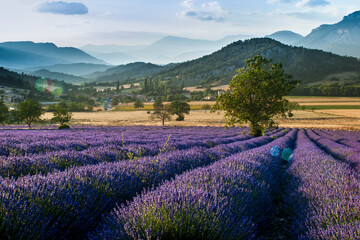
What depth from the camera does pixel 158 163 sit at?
14.8 feet

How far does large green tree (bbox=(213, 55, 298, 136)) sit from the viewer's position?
58.6 ft

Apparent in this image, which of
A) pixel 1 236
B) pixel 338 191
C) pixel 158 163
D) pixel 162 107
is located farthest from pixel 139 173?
pixel 162 107

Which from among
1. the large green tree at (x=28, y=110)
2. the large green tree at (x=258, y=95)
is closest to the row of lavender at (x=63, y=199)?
the large green tree at (x=258, y=95)

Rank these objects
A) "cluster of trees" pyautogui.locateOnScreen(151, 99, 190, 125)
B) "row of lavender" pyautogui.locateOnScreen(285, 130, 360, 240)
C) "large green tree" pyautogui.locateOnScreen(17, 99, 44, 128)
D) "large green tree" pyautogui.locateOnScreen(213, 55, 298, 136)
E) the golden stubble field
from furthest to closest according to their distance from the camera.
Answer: "cluster of trees" pyautogui.locateOnScreen(151, 99, 190, 125) < the golden stubble field < "large green tree" pyautogui.locateOnScreen(17, 99, 44, 128) < "large green tree" pyautogui.locateOnScreen(213, 55, 298, 136) < "row of lavender" pyautogui.locateOnScreen(285, 130, 360, 240)

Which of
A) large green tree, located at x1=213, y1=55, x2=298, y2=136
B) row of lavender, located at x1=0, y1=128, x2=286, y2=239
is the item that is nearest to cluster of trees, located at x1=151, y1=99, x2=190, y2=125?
large green tree, located at x1=213, y1=55, x2=298, y2=136

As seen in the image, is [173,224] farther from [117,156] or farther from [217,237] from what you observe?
[117,156]

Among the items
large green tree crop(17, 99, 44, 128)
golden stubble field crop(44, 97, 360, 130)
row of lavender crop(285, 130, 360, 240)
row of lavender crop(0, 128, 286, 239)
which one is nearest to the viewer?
row of lavender crop(0, 128, 286, 239)

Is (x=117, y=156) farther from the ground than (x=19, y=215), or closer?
closer

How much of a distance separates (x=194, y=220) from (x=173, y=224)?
19cm

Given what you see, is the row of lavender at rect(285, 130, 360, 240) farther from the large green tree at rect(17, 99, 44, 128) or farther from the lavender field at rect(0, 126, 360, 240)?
the large green tree at rect(17, 99, 44, 128)

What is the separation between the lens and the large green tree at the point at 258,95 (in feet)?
58.6

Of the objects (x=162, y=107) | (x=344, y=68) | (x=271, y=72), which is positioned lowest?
(x=162, y=107)

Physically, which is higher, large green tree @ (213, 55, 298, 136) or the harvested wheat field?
large green tree @ (213, 55, 298, 136)

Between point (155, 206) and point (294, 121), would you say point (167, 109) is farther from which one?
point (155, 206)
